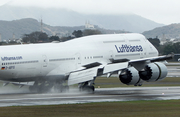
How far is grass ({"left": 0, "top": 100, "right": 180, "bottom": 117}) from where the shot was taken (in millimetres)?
22156

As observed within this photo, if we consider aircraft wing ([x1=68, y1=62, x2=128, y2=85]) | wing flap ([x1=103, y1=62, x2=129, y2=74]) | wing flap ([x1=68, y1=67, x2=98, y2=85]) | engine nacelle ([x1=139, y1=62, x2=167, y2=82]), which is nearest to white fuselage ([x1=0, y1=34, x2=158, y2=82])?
wing flap ([x1=68, y1=67, x2=98, y2=85])

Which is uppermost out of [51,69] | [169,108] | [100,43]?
[100,43]

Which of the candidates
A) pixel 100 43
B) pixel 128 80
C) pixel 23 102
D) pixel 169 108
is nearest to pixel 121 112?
pixel 169 108

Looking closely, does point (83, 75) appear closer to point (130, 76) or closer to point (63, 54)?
point (63, 54)

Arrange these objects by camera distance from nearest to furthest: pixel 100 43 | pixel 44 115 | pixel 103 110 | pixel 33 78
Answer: pixel 44 115 → pixel 103 110 → pixel 33 78 → pixel 100 43

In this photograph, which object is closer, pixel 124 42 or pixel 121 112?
pixel 121 112

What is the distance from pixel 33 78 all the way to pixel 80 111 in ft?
44.5

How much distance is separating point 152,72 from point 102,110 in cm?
1097

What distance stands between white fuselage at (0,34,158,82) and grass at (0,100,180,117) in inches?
377

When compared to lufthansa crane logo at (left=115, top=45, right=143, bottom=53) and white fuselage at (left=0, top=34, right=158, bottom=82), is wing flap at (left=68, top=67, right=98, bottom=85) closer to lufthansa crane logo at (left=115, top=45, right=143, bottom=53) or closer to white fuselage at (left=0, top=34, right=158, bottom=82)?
white fuselage at (left=0, top=34, right=158, bottom=82)

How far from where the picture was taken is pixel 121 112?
904 inches

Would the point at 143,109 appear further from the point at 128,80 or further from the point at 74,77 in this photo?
the point at 74,77

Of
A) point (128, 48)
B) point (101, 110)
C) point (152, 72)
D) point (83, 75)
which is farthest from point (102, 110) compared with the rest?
point (128, 48)

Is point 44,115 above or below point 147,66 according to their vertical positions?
below
